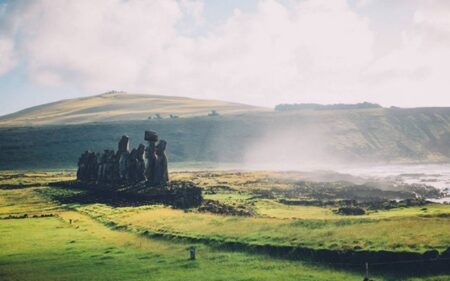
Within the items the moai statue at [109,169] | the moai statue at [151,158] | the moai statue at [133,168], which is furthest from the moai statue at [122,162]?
the moai statue at [151,158]

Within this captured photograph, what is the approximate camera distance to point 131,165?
253ft

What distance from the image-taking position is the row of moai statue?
240ft

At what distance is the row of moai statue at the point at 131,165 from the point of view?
73125 mm

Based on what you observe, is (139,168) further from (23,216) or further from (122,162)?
(23,216)

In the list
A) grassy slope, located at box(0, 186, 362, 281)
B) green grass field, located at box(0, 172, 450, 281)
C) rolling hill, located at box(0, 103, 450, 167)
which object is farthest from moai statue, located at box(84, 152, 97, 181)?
rolling hill, located at box(0, 103, 450, 167)

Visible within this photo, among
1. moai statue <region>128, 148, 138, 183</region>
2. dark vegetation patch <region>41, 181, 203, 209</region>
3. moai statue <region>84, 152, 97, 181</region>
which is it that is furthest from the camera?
moai statue <region>84, 152, 97, 181</region>

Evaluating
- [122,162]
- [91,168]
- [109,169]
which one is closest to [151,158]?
[122,162]

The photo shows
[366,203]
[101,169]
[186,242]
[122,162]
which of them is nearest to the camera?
[186,242]

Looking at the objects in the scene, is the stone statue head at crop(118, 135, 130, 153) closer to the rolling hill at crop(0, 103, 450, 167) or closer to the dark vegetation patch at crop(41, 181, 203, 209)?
the dark vegetation patch at crop(41, 181, 203, 209)

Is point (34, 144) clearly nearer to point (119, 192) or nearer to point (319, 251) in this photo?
point (119, 192)

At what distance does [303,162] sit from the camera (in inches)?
6836

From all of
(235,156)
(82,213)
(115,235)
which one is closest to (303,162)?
(235,156)

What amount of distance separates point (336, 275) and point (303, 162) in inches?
5822

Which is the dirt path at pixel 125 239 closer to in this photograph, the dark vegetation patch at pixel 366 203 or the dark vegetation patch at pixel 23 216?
the dark vegetation patch at pixel 23 216
